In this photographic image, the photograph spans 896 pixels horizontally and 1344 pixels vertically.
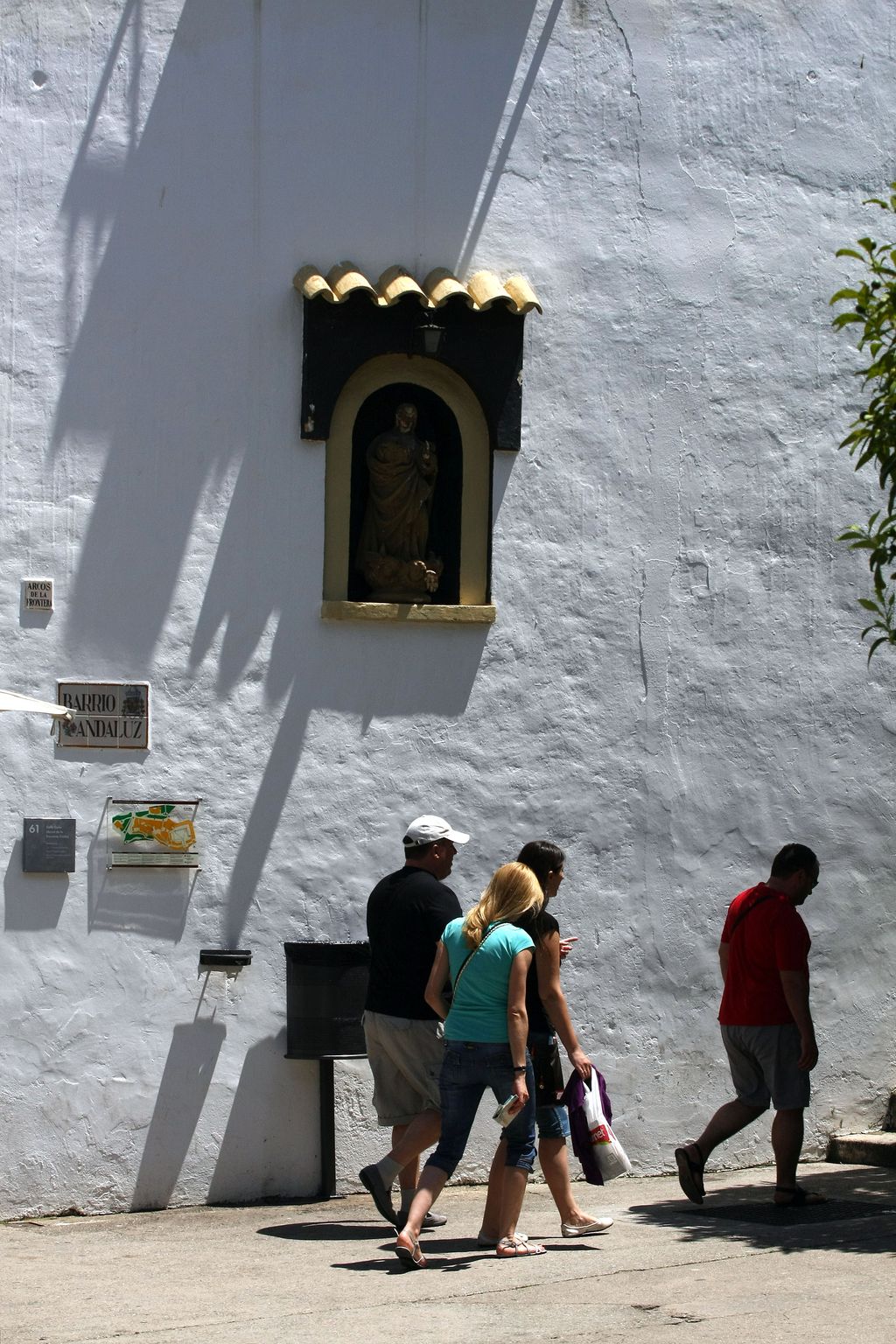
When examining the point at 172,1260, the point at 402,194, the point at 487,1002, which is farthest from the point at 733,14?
the point at 172,1260

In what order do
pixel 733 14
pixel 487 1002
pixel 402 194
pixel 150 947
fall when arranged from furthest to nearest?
pixel 733 14
pixel 402 194
pixel 150 947
pixel 487 1002

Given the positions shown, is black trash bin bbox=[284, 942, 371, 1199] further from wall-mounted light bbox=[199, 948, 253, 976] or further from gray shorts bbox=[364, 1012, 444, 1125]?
gray shorts bbox=[364, 1012, 444, 1125]

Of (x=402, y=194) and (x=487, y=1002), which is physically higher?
(x=402, y=194)

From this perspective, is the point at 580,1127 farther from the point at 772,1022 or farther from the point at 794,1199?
the point at 794,1199

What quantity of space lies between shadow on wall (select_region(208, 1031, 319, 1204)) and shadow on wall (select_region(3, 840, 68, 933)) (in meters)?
1.21

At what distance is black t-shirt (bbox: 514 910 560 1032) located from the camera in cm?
787

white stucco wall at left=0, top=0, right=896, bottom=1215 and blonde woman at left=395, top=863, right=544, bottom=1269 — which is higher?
white stucco wall at left=0, top=0, right=896, bottom=1215

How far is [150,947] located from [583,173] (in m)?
4.70

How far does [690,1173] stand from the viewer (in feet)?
28.8

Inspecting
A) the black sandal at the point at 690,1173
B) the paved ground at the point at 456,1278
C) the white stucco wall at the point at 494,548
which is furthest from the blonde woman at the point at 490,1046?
the white stucco wall at the point at 494,548

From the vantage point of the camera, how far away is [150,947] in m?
9.20

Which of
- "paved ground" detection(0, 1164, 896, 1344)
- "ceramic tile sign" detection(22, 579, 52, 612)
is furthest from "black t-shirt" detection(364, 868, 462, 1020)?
"ceramic tile sign" detection(22, 579, 52, 612)

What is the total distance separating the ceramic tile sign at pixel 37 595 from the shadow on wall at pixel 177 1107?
2167 millimetres

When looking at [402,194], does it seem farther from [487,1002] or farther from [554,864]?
[487,1002]
